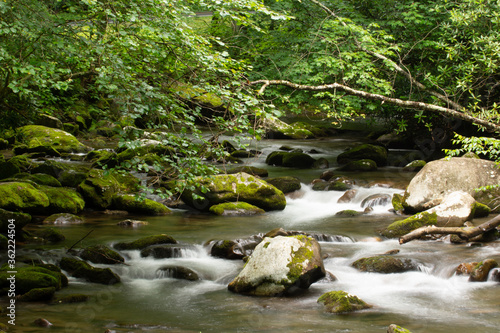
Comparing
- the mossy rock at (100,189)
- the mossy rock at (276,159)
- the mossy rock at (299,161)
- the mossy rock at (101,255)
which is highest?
the mossy rock at (276,159)

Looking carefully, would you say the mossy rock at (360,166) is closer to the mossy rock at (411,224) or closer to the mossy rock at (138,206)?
the mossy rock at (411,224)

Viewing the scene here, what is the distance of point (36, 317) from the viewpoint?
548cm

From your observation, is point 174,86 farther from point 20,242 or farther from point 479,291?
point 479,291

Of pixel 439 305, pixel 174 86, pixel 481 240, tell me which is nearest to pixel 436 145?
pixel 481 240

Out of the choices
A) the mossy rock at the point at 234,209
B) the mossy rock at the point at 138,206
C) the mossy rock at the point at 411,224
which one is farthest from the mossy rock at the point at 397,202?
the mossy rock at the point at 138,206

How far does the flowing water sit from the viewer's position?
5492 mm

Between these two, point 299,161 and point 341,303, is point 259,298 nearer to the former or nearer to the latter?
point 341,303

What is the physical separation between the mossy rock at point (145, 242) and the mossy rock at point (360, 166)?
8.85m

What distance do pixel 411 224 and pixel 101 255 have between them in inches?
240

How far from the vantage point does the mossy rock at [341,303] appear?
582 centimetres

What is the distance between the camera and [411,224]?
9.26 m

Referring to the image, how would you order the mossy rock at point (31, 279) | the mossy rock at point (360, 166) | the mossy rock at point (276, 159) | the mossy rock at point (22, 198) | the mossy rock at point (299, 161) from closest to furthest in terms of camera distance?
1. the mossy rock at point (31, 279)
2. the mossy rock at point (22, 198)
3. the mossy rock at point (360, 166)
4. the mossy rock at point (299, 161)
5. the mossy rock at point (276, 159)

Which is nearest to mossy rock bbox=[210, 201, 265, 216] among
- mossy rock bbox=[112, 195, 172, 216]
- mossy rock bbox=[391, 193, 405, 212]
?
mossy rock bbox=[112, 195, 172, 216]

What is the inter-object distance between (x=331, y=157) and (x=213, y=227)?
31.6ft
